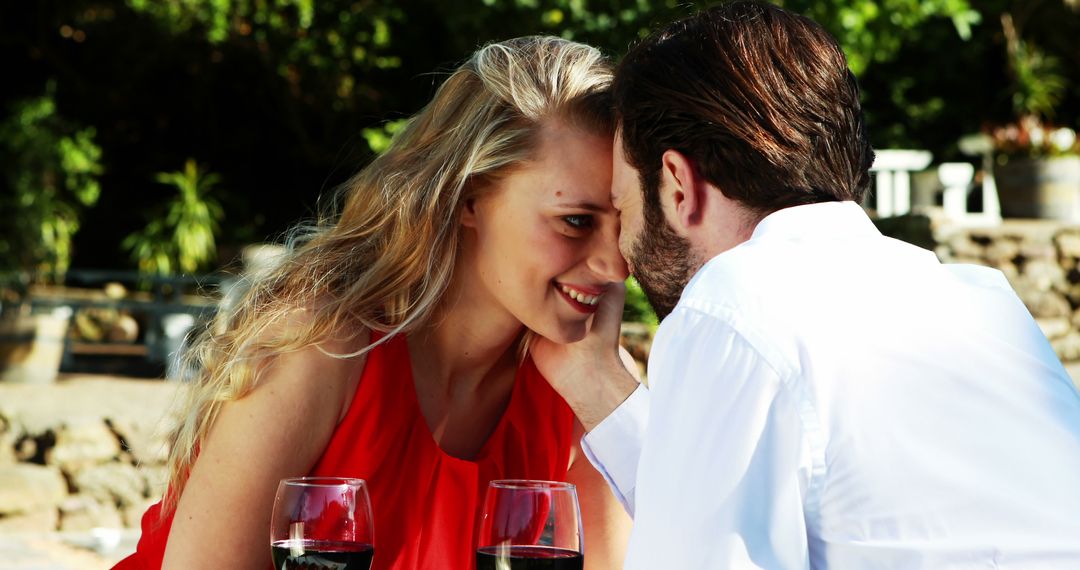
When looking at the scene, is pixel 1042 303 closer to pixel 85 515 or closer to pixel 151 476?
pixel 151 476

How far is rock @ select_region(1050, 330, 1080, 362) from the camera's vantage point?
28.5ft

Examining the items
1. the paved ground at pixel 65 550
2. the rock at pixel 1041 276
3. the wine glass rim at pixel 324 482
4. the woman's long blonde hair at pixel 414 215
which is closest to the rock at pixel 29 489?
the paved ground at pixel 65 550

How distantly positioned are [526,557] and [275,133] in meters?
12.8

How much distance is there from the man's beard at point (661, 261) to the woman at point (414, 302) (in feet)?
1.14

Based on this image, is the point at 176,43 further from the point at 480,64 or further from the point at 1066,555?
the point at 1066,555

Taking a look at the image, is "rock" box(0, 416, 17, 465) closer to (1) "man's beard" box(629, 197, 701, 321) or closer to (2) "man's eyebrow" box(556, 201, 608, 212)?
(2) "man's eyebrow" box(556, 201, 608, 212)

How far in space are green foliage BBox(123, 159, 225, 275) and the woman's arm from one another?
10910mm

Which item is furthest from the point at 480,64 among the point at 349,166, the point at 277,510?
the point at 349,166

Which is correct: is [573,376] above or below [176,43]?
below

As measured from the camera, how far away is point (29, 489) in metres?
5.68

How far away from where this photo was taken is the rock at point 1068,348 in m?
8.67

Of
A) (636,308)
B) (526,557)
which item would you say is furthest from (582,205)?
(636,308)

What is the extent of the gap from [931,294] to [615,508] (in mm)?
1279

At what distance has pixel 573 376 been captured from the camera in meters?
2.43
